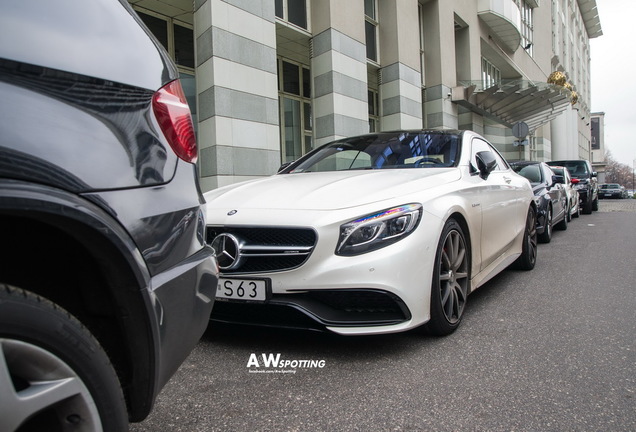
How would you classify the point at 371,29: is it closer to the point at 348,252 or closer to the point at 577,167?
the point at 577,167

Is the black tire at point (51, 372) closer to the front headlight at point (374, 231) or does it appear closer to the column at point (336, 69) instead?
the front headlight at point (374, 231)

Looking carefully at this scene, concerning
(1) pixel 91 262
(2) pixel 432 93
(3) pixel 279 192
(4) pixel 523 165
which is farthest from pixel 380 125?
(1) pixel 91 262

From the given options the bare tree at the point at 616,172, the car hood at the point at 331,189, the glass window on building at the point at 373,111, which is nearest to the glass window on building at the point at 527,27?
the glass window on building at the point at 373,111

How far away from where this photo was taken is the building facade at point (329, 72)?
8742 mm

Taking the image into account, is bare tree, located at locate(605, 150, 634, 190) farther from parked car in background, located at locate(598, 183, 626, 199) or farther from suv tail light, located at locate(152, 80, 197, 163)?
suv tail light, located at locate(152, 80, 197, 163)

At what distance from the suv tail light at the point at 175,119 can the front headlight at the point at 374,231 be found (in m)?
1.14

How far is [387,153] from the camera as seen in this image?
3.97m

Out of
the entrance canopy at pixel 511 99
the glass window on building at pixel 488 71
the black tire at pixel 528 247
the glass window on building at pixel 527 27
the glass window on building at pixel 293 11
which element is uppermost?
the glass window on building at pixel 527 27

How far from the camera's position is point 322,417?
201 centimetres

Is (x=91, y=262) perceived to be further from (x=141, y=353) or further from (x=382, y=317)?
(x=382, y=317)

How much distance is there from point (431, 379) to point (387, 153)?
6.85 ft

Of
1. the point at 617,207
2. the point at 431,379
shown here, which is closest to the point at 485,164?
the point at 431,379

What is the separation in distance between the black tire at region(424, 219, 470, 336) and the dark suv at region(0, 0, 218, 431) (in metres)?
1.62

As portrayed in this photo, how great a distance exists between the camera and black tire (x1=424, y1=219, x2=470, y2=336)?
279cm
